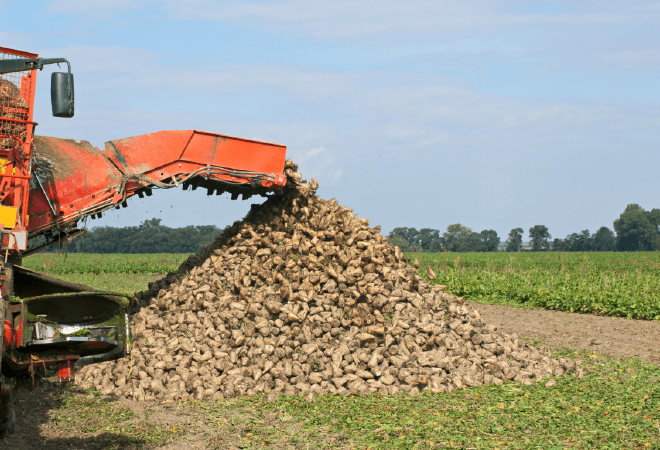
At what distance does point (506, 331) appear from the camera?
36.2 feet

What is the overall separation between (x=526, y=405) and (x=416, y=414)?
51.0 inches

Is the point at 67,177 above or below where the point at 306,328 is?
above

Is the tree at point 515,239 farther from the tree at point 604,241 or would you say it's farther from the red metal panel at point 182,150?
the red metal panel at point 182,150

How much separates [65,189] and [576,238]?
10579 centimetres

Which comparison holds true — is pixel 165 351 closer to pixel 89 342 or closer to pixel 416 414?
pixel 89 342

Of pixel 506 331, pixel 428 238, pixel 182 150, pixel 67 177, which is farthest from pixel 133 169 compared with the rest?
pixel 428 238

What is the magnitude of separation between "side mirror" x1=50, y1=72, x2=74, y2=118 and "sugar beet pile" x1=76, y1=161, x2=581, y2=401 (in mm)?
3181

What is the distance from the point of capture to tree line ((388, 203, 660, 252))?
9219cm

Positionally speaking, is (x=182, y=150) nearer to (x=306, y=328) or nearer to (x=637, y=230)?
(x=306, y=328)

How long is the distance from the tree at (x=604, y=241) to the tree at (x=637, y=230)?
3.08 m

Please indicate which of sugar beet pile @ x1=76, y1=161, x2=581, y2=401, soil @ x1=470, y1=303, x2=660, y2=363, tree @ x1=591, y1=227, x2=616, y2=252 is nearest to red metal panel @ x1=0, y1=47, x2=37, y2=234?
sugar beet pile @ x1=76, y1=161, x2=581, y2=401

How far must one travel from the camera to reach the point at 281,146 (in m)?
8.12

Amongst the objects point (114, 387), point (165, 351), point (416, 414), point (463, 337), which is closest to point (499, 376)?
point (463, 337)

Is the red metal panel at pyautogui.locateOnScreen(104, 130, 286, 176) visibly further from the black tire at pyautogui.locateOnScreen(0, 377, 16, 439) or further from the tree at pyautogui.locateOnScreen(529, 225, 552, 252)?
the tree at pyautogui.locateOnScreen(529, 225, 552, 252)
